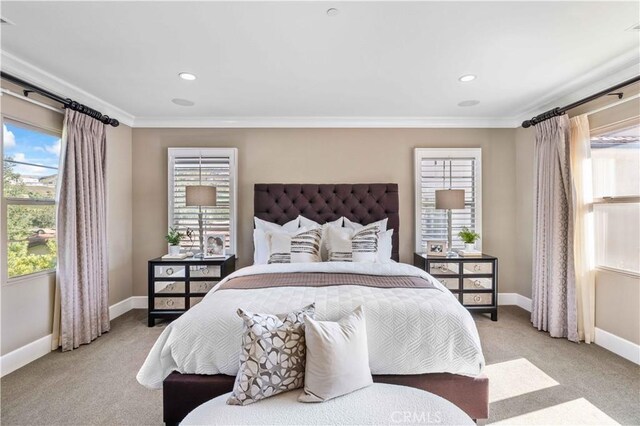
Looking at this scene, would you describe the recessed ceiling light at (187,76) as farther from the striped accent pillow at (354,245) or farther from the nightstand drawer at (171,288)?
the nightstand drawer at (171,288)

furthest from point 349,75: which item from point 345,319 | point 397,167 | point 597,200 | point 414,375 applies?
point 597,200

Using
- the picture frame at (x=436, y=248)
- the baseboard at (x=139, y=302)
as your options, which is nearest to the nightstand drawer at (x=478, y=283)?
the picture frame at (x=436, y=248)

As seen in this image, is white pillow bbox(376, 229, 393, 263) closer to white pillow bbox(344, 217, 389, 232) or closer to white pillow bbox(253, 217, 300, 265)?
white pillow bbox(344, 217, 389, 232)

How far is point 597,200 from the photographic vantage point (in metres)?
3.14

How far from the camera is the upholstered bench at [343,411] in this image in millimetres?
1426

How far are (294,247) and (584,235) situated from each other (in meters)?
2.95

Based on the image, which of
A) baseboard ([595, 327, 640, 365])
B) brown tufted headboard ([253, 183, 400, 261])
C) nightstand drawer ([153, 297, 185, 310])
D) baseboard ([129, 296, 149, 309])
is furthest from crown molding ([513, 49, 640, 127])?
baseboard ([129, 296, 149, 309])

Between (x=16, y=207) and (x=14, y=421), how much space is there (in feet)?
5.67

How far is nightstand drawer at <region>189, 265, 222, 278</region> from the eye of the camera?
367 centimetres

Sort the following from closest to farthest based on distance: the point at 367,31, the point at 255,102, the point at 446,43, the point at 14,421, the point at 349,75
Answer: the point at 14,421 < the point at 367,31 < the point at 446,43 < the point at 349,75 < the point at 255,102

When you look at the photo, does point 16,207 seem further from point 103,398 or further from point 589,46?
point 589,46

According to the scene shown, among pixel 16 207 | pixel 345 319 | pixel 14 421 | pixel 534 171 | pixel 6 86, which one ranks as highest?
pixel 6 86

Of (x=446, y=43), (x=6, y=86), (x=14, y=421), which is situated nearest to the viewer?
(x=14, y=421)

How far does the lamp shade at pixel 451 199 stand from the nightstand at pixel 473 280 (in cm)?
63
